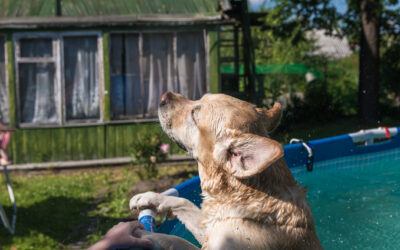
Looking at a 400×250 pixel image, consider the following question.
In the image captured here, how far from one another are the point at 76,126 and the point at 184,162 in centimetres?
242

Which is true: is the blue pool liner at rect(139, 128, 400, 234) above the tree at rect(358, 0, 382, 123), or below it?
below

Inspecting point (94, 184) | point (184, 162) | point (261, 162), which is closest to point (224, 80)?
point (184, 162)

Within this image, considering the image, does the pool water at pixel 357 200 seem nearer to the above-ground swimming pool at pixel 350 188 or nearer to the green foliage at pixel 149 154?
the above-ground swimming pool at pixel 350 188

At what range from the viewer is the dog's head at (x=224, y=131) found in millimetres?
3109

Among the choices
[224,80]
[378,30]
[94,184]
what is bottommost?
[94,184]

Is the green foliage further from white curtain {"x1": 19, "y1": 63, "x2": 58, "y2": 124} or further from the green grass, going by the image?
white curtain {"x1": 19, "y1": 63, "x2": 58, "y2": 124}

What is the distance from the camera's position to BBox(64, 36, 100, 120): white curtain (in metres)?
12.9

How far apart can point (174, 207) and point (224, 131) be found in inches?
36.7

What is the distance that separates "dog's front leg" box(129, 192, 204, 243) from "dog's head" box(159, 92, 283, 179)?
0.48 meters

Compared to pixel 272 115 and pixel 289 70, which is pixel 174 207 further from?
pixel 289 70

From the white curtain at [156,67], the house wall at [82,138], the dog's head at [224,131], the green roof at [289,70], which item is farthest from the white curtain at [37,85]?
the green roof at [289,70]

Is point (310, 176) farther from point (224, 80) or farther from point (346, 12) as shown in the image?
point (346, 12)

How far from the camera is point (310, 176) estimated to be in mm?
7312

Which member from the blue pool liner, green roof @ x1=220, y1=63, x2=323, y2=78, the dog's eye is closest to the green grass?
the blue pool liner
